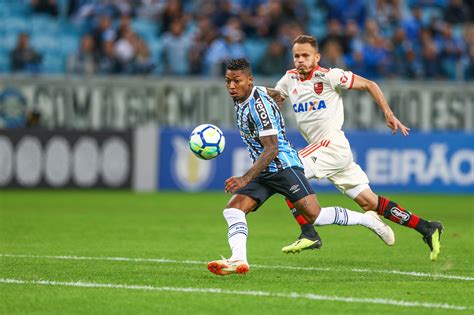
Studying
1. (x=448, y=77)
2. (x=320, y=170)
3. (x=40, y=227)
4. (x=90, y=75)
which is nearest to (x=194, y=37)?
(x=90, y=75)

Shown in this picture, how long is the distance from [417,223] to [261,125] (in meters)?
2.19

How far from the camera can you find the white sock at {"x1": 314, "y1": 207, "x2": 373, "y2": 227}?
31.2 ft

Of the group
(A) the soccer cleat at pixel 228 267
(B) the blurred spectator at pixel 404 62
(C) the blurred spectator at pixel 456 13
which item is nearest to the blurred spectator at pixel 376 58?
(B) the blurred spectator at pixel 404 62

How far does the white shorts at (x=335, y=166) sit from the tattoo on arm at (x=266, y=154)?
1.58m

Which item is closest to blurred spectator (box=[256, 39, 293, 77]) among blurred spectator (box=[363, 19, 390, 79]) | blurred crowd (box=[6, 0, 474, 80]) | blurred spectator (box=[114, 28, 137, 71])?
blurred crowd (box=[6, 0, 474, 80])

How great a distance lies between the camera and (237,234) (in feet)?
29.4

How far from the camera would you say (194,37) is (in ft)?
76.2

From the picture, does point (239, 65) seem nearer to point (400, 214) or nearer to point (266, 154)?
point (266, 154)

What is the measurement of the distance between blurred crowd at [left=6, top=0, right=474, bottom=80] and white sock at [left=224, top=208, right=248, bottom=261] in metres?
13.6

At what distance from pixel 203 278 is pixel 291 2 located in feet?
52.8

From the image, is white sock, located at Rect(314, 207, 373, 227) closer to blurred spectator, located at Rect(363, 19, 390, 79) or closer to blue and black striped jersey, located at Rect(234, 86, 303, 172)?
blue and black striped jersey, located at Rect(234, 86, 303, 172)

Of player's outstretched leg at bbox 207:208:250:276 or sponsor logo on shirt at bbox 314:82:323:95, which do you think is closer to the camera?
player's outstretched leg at bbox 207:208:250:276

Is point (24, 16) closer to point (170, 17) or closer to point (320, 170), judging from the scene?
point (170, 17)

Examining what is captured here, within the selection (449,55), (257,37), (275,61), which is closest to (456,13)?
(449,55)
